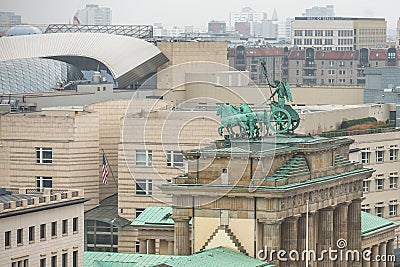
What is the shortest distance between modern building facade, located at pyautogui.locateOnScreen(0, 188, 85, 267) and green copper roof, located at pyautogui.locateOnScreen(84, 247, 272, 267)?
1332mm

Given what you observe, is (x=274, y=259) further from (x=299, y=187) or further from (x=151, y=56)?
(x=151, y=56)

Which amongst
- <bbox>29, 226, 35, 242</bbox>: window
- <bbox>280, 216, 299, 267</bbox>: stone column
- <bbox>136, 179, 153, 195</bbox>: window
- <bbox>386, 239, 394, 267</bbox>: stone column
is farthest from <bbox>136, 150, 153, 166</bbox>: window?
<bbox>29, 226, 35, 242</bbox>: window

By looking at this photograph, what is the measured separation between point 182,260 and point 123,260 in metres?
8.35

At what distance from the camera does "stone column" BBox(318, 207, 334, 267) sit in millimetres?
95438

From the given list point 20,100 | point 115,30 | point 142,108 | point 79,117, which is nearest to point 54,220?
point 79,117

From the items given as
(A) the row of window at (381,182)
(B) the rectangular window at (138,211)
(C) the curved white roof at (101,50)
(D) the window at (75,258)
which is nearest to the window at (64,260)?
(D) the window at (75,258)

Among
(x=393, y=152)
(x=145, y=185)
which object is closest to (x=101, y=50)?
(x=393, y=152)

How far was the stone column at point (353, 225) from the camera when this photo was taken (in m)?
99.3

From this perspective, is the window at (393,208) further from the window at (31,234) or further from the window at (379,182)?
the window at (31,234)

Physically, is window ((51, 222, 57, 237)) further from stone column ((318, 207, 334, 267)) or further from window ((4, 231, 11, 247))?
stone column ((318, 207, 334, 267))

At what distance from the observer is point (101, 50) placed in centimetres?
16225

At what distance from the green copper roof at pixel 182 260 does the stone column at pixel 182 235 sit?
3.60 ft

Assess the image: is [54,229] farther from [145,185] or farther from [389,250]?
[145,185]

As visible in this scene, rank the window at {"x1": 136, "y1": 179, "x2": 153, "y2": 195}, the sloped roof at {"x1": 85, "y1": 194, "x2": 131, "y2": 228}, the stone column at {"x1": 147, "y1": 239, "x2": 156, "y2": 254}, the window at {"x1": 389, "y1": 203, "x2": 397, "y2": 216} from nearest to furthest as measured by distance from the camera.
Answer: the stone column at {"x1": 147, "y1": 239, "x2": 156, "y2": 254}
the sloped roof at {"x1": 85, "y1": 194, "x2": 131, "y2": 228}
the window at {"x1": 136, "y1": 179, "x2": 153, "y2": 195}
the window at {"x1": 389, "y1": 203, "x2": 397, "y2": 216}
